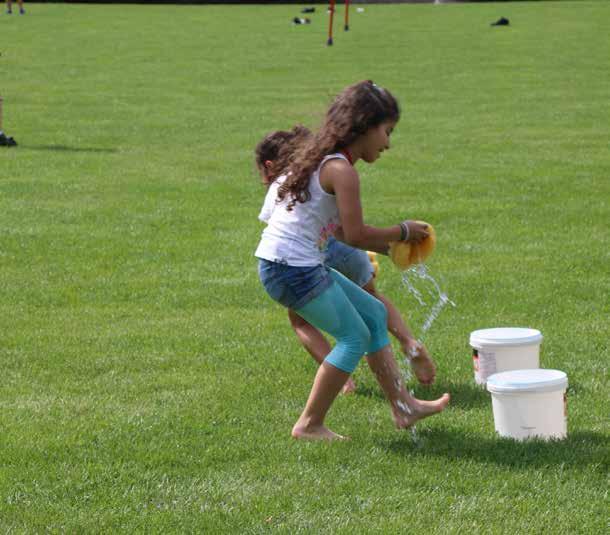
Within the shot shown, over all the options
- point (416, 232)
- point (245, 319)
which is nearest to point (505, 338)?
point (416, 232)

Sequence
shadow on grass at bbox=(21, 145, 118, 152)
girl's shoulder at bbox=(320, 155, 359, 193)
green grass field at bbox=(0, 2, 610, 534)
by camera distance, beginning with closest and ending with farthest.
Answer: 1. green grass field at bbox=(0, 2, 610, 534)
2. girl's shoulder at bbox=(320, 155, 359, 193)
3. shadow on grass at bbox=(21, 145, 118, 152)

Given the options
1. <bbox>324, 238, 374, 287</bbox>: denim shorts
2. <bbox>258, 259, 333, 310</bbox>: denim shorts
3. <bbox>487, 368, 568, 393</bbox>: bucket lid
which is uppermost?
<bbox>258, 259, 333, 310</bbox>: denim shorts

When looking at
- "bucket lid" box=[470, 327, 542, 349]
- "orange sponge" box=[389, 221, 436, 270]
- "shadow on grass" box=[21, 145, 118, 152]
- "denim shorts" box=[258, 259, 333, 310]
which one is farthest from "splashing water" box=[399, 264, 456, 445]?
"shadow on grass" box=[21, 145, 118, 152]

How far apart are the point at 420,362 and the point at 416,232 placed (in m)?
1.09

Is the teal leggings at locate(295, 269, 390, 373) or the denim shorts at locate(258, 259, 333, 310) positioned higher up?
the denim shorts at locate(258, 259, 333, 310)

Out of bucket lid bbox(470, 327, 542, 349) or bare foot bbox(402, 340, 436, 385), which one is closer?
bucket lid bbox(470, 327, 542, 349)

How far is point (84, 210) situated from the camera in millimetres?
11578

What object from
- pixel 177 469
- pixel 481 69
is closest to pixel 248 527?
pixel 177 469

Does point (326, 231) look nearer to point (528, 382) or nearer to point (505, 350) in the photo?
point (528, 382)

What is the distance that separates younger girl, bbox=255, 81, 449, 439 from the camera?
497 cm

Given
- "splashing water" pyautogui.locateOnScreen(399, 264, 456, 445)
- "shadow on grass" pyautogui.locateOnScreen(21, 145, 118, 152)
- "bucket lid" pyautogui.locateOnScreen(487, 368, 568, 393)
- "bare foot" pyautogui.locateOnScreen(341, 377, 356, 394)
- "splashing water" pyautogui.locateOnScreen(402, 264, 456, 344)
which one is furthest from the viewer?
"shadow on grass" pyautogui.locateOnScreen(21, 145, 118, 152)

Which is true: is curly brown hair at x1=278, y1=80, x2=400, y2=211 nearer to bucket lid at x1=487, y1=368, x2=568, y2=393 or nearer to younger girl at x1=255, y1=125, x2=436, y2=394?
younger girl at x1=255, y1=125, x2=436, y2=394

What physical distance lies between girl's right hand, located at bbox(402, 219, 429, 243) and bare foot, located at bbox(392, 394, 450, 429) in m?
0.76

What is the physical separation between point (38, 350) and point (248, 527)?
297 cm
